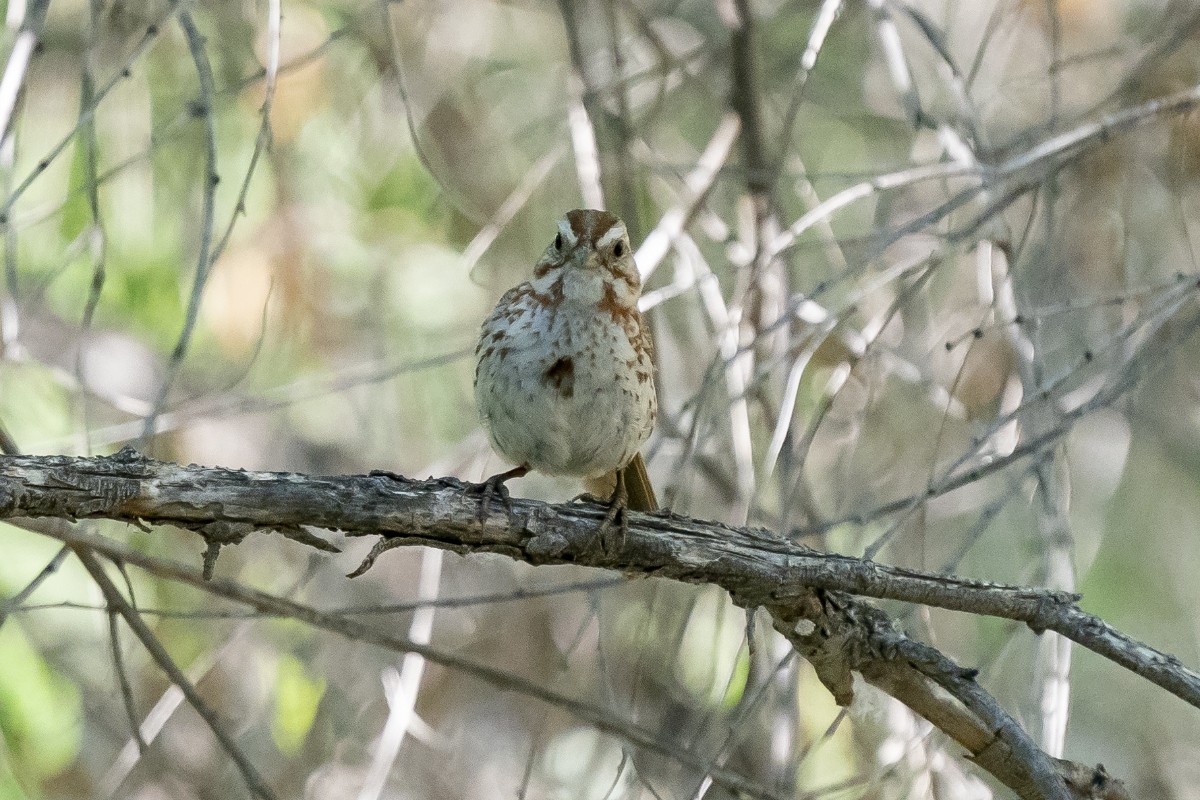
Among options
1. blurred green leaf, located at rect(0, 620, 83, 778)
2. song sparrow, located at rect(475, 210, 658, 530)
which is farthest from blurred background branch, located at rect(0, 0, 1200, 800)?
song sparrow, located at rect(475, 210, 658, 530)

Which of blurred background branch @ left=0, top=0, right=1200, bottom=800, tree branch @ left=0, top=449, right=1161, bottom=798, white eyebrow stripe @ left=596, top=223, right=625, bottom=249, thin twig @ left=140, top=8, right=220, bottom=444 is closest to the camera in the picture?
tree branch @ left=0, top=449, right=1161, bottom=798

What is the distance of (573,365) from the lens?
12.0ft

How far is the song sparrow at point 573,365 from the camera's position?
364cm

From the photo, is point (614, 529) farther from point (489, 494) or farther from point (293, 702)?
point (293, 702)

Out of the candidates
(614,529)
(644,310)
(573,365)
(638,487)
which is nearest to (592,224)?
(644,310)

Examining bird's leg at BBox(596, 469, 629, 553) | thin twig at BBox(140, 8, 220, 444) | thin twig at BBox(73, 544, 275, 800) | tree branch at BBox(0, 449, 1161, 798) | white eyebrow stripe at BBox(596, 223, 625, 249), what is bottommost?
thin twig at BBox(73, 544, 275, 800)

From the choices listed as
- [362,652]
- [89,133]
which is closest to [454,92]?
[362,652]

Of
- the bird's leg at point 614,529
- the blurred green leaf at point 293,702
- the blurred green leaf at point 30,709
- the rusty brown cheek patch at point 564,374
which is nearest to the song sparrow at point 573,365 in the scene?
the rusty brown cheek patch at point 564,374

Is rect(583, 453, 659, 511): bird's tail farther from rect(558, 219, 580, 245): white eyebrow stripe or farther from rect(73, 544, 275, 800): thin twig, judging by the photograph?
rect(73, 544, 275, 800): thin twig

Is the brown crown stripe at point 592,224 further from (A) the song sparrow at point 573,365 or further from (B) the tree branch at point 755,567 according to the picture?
(B) the tree branch at point 755,567

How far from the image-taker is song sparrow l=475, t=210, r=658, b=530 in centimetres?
364

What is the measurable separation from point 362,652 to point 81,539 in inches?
123

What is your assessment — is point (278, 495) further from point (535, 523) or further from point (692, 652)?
point (692, 652)

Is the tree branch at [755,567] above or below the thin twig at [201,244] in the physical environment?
below
